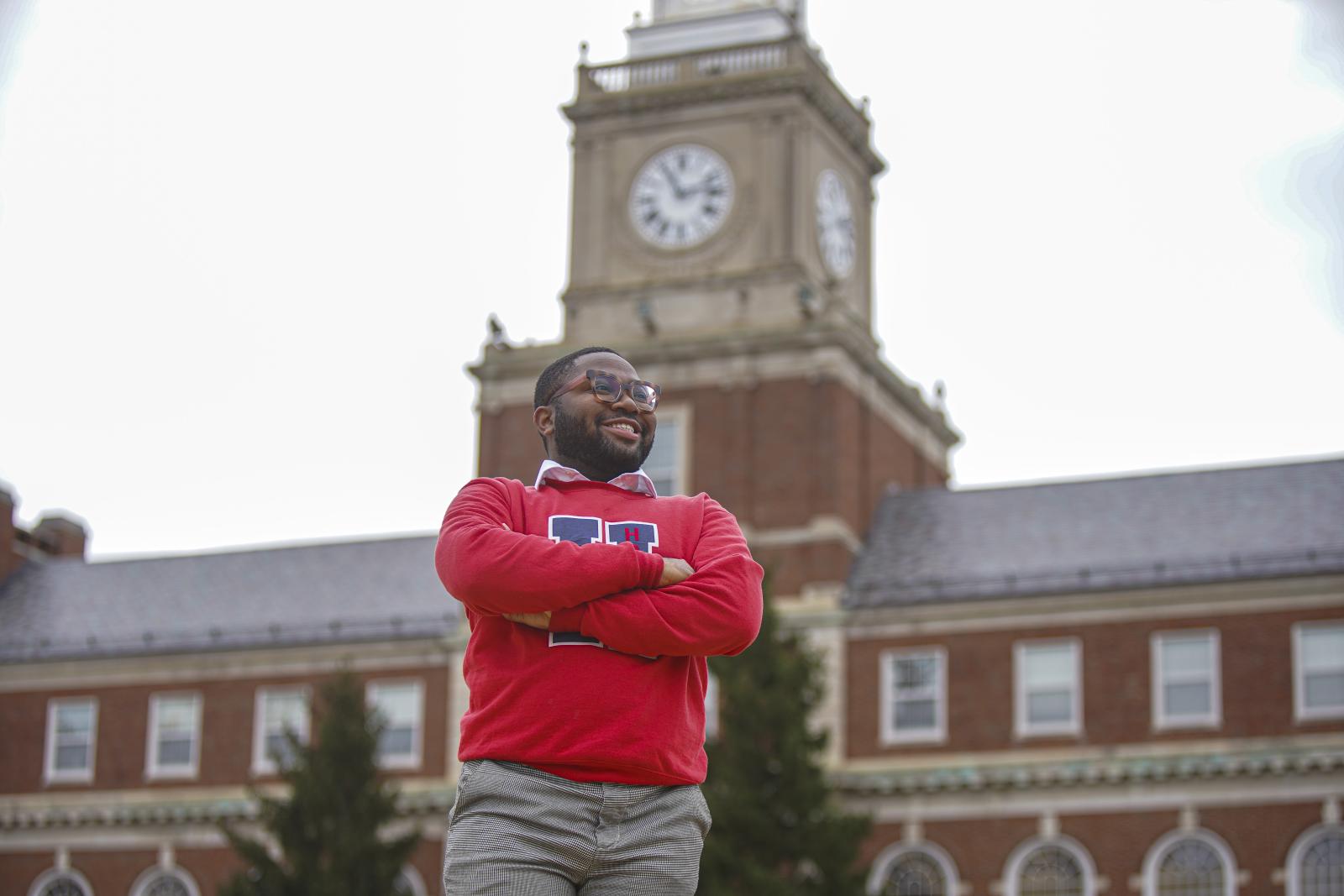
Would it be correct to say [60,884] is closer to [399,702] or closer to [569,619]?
[399,702]

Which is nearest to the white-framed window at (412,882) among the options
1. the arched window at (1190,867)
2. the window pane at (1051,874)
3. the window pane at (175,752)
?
the window pane at (175,752)

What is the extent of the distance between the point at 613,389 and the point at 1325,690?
34592mm

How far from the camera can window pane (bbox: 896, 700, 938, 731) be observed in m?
41.6

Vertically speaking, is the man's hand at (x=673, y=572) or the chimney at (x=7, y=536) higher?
the chimney at (x=7, y=536)

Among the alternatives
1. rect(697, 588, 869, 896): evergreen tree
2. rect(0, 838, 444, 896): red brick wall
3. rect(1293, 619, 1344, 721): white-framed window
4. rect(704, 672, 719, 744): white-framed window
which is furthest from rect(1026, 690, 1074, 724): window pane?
rect(0, 838, 444, 896): red brick wall

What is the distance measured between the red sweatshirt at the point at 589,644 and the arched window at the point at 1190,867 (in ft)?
110

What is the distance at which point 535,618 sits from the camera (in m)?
6.46

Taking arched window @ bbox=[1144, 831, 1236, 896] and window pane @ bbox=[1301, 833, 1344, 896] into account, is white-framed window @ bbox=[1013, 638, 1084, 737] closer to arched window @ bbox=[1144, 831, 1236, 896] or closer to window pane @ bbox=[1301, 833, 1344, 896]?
arched window @ bbox=[1144, 831, 1236, 896]

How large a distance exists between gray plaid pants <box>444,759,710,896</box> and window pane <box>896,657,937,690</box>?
117 ft

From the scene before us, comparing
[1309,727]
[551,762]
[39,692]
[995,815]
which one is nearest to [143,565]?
[39,692]

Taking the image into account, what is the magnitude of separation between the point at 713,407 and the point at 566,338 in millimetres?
3744

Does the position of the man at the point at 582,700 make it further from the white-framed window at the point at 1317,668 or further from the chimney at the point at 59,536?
the chimney at the point at 59,536

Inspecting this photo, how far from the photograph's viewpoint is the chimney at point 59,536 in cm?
5438

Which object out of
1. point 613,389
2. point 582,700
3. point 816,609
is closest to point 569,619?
point 582,700
